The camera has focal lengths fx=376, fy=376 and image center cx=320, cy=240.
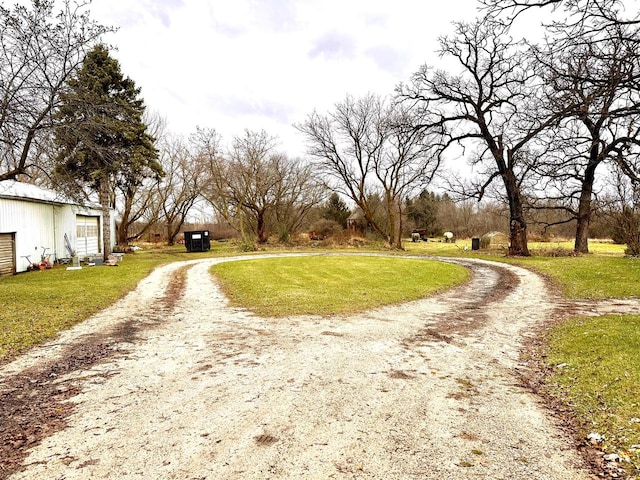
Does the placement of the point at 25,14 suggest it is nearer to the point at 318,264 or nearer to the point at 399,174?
the point at 318,264

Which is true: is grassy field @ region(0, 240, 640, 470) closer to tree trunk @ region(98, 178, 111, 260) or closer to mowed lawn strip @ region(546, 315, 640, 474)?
mowed lawn strip @ region(546, 315, 640, 474)

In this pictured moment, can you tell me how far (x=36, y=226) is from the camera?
1727cm

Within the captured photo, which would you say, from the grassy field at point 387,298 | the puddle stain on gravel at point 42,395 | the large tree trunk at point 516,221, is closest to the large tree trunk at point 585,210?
the grassy field at point 387,298

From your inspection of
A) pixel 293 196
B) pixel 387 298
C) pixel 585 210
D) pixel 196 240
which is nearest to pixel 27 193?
pixel 196 240

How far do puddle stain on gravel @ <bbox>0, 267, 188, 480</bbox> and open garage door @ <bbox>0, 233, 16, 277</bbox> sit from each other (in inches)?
446

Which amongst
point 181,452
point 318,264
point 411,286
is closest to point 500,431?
point 181,452

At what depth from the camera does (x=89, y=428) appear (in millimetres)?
3662

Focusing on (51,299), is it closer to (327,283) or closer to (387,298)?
(327,283)

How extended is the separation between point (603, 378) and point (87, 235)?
83.0 ft

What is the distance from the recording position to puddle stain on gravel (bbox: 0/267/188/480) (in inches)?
135

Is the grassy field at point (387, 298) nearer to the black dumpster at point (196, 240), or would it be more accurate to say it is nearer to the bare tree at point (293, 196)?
the black dumpster at point (196, 240)

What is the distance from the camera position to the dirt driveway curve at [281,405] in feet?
9.98

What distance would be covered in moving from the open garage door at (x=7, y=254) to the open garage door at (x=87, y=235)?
5496mm

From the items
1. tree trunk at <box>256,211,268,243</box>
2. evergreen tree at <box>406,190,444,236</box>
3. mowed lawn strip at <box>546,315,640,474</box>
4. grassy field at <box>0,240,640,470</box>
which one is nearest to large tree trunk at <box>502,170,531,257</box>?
grassy field at <box>0,240,640,470</box>
